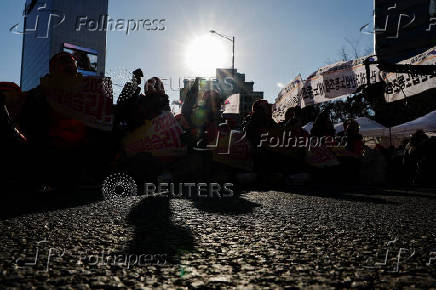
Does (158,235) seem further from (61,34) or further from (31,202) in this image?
(61,34)

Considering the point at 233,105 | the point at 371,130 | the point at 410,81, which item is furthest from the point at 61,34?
the point at 410,81

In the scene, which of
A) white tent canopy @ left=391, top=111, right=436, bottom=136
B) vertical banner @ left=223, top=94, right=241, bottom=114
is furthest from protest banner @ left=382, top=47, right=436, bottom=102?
vertical banner @ left=223, top=94, right=241, bottom=114

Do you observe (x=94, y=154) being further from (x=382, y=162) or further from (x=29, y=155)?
(x=382, y=162)

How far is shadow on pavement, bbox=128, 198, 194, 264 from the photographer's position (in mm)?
1219

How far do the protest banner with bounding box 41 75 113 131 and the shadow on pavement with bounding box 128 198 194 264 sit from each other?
171 centimetres

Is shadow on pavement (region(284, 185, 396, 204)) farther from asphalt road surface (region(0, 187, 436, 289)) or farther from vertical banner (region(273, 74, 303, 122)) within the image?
vertical banner (region(273, 74, 303, 122))

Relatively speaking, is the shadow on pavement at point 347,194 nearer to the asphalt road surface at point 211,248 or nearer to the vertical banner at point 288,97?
the asphalt road surface at point 211,248

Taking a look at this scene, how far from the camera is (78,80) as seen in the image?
3576 millimetres

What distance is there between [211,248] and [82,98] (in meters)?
2.86

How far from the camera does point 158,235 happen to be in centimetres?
149

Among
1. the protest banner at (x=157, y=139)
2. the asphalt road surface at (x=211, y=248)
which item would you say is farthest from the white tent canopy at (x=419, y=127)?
the asphalt road surface at (x=211, y=248)

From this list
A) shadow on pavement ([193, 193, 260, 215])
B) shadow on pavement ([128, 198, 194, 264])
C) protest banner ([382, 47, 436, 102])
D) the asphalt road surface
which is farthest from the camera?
protest banner ([382, 47, 436, 102])

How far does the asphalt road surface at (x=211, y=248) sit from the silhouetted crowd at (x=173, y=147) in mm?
1071

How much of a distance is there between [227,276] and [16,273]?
0.61 metres
